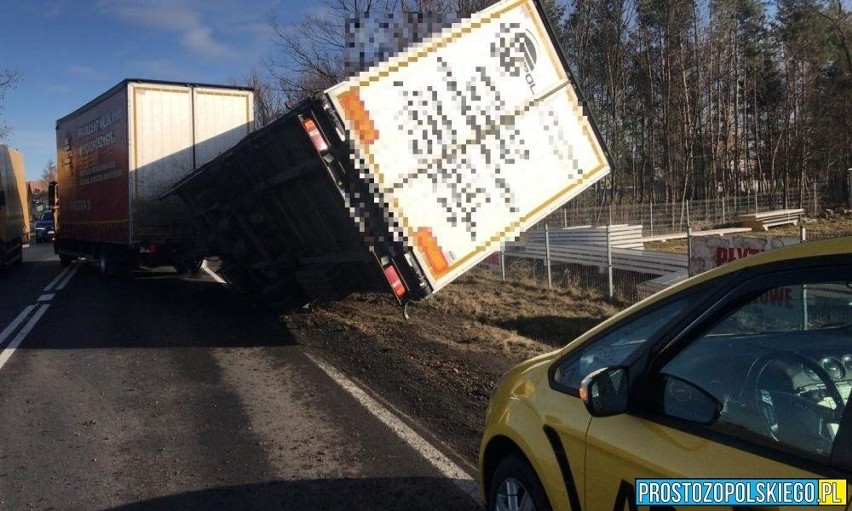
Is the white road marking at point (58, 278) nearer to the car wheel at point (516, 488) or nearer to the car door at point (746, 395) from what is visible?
the car wheel at point (516, 488)

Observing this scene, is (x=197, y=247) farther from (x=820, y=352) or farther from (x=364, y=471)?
(x=820, y=352)

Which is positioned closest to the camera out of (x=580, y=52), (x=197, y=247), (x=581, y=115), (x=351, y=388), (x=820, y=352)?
(x=820, y=352)

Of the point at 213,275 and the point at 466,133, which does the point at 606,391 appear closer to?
the point at 466,133

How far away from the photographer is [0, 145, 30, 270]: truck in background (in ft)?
61.7

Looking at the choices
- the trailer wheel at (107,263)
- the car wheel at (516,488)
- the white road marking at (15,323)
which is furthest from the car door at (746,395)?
the trailer wheel at (107,263)

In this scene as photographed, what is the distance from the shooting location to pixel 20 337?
986 centimetres

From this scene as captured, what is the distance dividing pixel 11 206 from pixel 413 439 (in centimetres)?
1940

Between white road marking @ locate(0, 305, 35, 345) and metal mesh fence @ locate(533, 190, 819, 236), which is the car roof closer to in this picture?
white road marking @ locate(0, 305, 35, 345)

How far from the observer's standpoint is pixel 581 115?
28.2ft

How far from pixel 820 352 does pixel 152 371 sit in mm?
7035

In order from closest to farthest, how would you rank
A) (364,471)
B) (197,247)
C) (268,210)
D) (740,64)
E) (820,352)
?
1. (820,352)
2. (364,471)
3. (268,210)
4. (197,247)
5. (740,64)

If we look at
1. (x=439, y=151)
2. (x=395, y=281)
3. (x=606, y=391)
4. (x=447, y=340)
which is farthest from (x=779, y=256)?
(x=447, y=340)

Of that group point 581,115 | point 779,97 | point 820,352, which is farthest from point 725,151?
point 820,352

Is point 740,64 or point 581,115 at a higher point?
point 740,64
